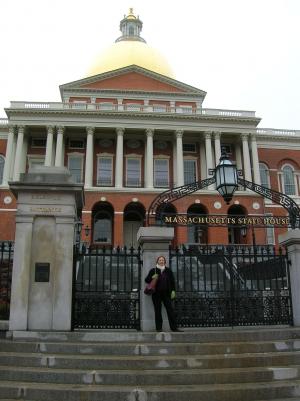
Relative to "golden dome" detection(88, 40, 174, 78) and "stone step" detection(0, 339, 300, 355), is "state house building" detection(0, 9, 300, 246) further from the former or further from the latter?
"stone step" detection(0, 339, 300, 355)

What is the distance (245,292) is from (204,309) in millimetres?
1197

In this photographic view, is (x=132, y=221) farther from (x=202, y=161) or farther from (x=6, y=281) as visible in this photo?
(x=6, y=281)

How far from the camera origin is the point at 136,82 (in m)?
53.1

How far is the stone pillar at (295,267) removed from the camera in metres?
10.2

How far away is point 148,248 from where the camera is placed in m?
9.82

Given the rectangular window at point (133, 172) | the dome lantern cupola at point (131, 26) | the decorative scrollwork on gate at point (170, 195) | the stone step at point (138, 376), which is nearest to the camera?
the stone step at point (138, 376)

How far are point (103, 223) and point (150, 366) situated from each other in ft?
128

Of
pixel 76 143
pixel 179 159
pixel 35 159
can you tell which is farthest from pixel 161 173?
pixel 35 159

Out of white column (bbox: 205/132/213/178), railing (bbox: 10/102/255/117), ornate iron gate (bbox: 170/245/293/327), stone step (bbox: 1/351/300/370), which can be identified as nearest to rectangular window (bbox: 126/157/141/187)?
railing (bbox: 10/102/255/117)

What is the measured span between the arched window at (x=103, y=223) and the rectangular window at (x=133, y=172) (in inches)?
134

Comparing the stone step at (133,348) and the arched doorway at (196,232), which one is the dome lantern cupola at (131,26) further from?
the stone step at (133,348)

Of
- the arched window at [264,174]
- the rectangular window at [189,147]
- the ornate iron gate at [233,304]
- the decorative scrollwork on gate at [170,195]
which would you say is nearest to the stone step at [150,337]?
the ornate iron gate at [233,304]

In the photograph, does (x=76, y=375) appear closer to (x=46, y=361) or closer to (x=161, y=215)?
(x=46, y=361)

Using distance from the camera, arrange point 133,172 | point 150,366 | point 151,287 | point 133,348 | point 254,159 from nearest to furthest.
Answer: point 150,366, point 133,348, point 151,287, point 254,159, point 133,172
